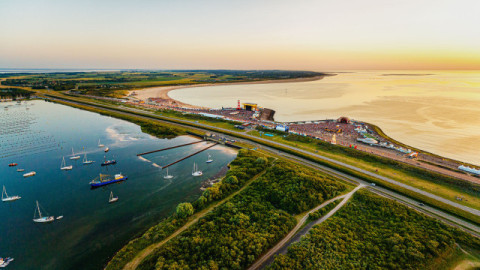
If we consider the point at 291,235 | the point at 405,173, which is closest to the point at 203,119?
the point at 291,235

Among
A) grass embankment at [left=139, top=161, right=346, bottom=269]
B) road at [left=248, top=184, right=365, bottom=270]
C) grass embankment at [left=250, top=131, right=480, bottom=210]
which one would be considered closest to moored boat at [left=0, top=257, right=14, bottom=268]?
grass embankment at [left=139, top=161, right=346, bottom=269]

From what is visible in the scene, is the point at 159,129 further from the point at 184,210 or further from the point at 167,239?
the point at 167,239

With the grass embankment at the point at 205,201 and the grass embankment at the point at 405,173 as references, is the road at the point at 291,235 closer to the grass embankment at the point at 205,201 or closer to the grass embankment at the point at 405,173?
the grass embankment at the point at 205,201

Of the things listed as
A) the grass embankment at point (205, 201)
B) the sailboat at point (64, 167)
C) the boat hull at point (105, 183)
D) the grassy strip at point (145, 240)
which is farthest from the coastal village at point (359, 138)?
the sailboat at point (64, 167)

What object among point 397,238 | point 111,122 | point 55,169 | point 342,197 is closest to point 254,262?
point 397,238

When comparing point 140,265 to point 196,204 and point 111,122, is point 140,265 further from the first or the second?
point 111,122

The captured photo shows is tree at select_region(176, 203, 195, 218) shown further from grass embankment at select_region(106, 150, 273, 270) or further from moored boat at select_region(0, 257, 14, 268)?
moored boat at select_region(0, 257, 14, 268)
